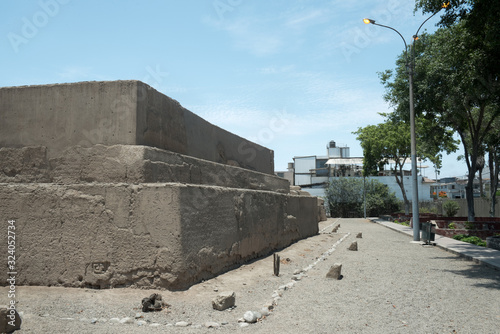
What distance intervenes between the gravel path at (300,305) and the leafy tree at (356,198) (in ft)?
104

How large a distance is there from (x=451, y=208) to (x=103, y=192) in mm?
28890

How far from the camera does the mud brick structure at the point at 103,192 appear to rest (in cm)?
565

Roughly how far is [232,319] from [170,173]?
2478 millimetres

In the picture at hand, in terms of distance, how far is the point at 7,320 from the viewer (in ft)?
13.2

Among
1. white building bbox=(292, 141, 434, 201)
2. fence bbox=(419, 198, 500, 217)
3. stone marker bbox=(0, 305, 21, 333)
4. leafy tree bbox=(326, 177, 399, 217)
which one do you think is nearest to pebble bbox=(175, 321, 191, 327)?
stone marker bbox=(0, 305, 21, 333)

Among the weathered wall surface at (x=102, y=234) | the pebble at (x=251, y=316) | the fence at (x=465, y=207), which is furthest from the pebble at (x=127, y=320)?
the fence at (x=465, y=207)

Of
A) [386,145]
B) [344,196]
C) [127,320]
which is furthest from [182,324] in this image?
[344,196]

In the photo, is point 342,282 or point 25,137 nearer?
point 25,137

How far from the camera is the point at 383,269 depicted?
886 centimetres

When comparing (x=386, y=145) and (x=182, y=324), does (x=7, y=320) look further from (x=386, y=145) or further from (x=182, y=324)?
(x=386, y=145)

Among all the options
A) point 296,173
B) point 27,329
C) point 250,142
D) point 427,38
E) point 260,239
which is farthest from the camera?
point 296,173

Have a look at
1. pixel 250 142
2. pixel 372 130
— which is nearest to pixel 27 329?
pixel 250 142

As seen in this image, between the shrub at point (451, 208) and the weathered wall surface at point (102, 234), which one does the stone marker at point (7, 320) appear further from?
the shrub at point (451, 208)

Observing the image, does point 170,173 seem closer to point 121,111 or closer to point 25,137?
point 121,111
